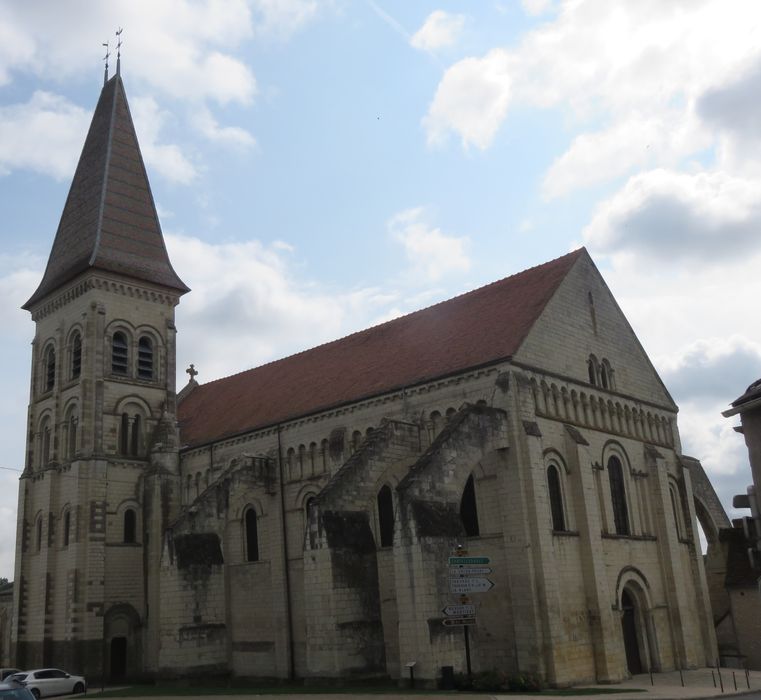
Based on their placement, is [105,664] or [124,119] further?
[124,119]

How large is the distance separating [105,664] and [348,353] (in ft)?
54.1

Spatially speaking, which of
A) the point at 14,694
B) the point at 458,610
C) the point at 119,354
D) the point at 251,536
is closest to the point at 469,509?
the point at 458,610

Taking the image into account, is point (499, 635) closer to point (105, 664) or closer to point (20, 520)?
point (105, 664)

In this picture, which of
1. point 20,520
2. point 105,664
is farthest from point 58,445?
point 105,664

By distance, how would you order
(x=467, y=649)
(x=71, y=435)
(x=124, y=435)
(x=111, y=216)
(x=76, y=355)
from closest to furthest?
(x=467, y=649), (x=71, y=435), (x=124, y=435), (x=76, y=355), (x=111, y=216)

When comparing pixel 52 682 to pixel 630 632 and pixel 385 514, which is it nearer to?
pixel 385 514

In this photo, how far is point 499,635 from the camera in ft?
83.6

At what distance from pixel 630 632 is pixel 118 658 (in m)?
21.3

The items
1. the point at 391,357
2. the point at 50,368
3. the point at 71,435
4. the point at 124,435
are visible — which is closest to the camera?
the point at 391,357

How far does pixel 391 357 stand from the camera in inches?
1276

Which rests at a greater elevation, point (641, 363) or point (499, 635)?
point (641, 363)

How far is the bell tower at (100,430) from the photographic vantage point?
1406 inches

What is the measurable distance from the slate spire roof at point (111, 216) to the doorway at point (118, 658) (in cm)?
1677

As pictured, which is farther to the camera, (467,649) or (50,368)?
(50,368)
